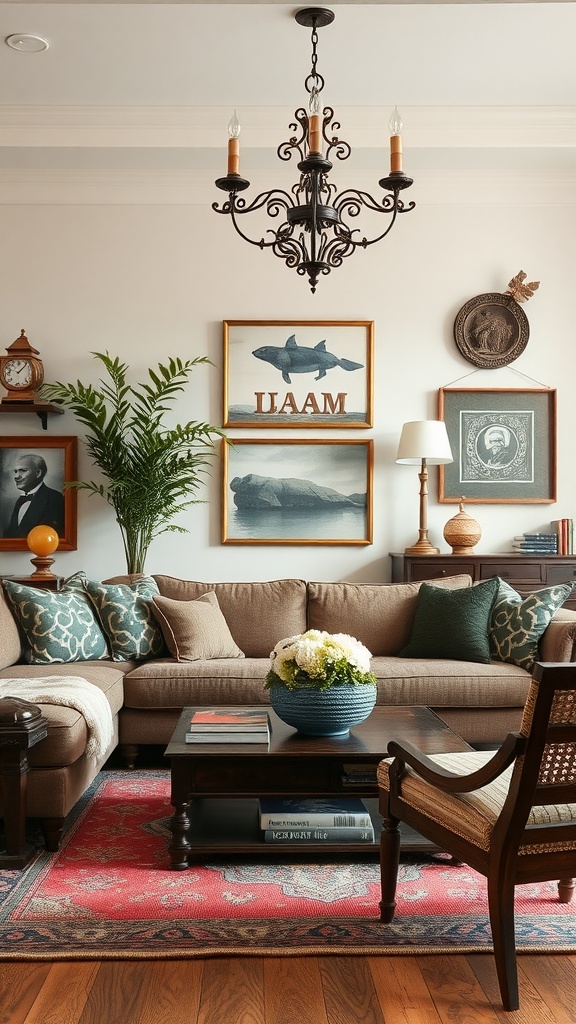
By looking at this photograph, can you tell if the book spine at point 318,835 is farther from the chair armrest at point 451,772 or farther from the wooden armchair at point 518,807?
the wooden armchair at point 518,807

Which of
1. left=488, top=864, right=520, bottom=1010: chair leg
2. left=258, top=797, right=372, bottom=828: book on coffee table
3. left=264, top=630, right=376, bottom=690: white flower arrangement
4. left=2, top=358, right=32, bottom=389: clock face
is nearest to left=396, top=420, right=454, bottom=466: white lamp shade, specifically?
left=2, top=358, right=32, bottom=389: clock face

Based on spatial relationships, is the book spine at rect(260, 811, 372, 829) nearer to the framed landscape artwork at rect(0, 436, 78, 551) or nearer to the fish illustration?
the framed landscape artwork at rect(0, 436, 78, 551)

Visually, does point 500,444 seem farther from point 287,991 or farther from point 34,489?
point 287,991

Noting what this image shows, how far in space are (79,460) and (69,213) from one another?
1481 mm

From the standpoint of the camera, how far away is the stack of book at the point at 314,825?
3.04 meters

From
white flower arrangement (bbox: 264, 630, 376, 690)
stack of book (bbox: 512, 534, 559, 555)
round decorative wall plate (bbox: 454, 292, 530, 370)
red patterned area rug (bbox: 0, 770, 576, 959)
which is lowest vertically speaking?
red patterned area rug (bbox: 0, 770, 576, 959)

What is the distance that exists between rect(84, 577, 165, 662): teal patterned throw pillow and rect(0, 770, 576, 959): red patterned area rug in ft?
4.20

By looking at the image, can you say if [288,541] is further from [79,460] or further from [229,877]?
[229,877]

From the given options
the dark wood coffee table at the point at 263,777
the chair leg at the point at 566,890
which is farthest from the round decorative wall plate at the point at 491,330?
the chair leg at the point at 566,890

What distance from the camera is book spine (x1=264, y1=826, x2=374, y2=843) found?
119 inches

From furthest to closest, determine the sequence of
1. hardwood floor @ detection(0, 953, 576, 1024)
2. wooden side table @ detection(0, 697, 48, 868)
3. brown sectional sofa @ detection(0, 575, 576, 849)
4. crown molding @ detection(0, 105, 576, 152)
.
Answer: crown molding @ detection(0, 105, 576, 152) < brown sectional sofa @ detection(0, 575, 576, 849) < wooden side table @ detection(0, 697, 48, 868) < hardwood floor @ detection(0, 953, 576, 1024)

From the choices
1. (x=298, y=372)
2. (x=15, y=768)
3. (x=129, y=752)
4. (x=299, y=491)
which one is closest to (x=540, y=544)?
(x=299, y=491)

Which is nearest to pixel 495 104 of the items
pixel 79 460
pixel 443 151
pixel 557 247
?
pixel 443 151

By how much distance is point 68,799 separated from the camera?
10.5 ft
